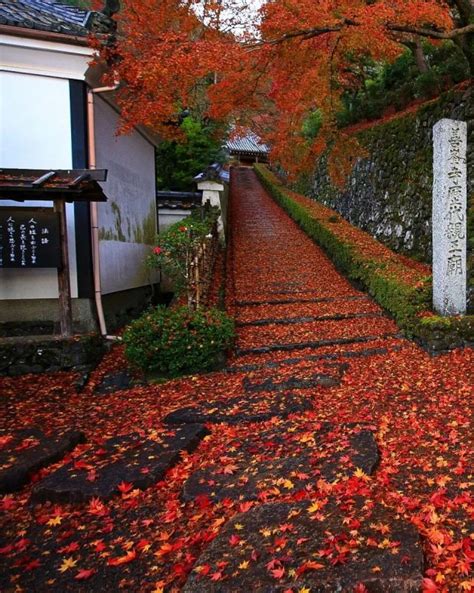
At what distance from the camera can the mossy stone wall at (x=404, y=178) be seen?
11288mm

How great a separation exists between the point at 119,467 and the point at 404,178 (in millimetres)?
12802

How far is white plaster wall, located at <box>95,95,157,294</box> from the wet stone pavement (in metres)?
2.52

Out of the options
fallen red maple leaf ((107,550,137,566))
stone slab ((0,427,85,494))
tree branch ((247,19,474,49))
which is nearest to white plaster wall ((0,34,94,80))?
tree branch ((247,19,474,49))

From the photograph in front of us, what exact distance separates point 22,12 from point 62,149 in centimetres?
221

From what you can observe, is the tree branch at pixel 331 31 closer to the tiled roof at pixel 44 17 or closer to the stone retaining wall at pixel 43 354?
the tiled roof at pixel 44 17

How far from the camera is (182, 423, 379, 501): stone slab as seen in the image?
3.47 meters

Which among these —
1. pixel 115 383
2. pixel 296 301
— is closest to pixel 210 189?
pixel 296 301

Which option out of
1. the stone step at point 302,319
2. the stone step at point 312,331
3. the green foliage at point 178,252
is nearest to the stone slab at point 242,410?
the stone step at point 312,331

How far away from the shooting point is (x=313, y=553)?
8.32 ft

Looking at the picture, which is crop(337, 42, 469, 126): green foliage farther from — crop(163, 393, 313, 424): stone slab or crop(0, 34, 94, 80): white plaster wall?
crop(163, 393, 313, 424): stone slab

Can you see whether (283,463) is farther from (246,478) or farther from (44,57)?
(44,57)

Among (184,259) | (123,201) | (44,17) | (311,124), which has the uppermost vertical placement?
(311,124)

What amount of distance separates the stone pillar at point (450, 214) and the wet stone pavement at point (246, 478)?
1208 mm

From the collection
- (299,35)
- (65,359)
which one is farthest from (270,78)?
(65,359)
